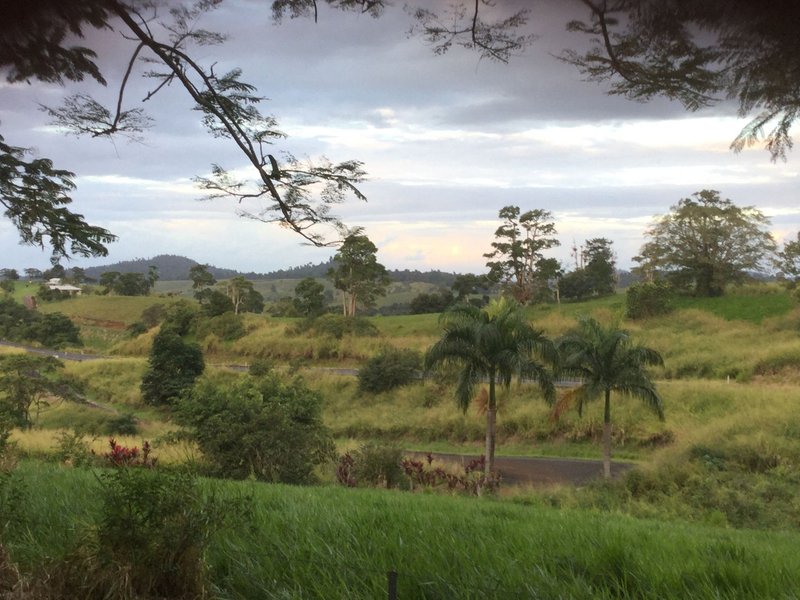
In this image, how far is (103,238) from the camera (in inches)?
216

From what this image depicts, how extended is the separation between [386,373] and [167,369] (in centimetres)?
1248

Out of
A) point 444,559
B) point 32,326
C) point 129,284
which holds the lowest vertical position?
point 32,326

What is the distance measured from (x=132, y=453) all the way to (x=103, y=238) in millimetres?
7222

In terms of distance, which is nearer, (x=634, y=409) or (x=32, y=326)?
(x=634, y=409)

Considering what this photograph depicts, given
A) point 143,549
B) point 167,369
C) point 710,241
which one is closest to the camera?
point 143,549

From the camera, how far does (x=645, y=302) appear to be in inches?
1197

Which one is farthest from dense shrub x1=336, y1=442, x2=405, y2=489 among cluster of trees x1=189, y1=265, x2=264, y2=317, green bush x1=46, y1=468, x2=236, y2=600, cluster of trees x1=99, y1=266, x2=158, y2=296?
cluster of trees x1=189, y1=265, x2=264, y2=317

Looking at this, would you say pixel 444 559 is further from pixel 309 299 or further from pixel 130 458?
pixel 309 299

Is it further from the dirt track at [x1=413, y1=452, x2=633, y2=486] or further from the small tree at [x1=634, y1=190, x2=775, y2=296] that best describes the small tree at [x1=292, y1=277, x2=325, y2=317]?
the small tree at [x1=634, y1=190, x2=775, y2=296]

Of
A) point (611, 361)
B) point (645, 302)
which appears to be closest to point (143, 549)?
point (611, 361)

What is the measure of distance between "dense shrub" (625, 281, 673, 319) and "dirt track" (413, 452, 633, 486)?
29.8ft

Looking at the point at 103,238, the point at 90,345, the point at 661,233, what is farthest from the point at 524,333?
the point at 90,345

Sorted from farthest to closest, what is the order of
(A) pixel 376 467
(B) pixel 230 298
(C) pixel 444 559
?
1. (B) pixel 230 298
2. (A) pixel 376 467
3. (C) pixel 444 559

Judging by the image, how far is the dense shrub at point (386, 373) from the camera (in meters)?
34.6
